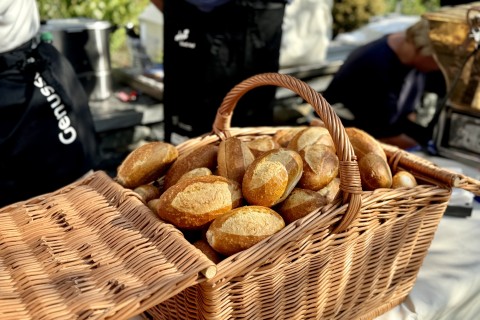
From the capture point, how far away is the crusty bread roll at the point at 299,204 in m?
0.82

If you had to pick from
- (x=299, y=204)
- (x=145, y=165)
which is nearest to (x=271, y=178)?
(x=299, y=204)

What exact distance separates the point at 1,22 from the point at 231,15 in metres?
0.87

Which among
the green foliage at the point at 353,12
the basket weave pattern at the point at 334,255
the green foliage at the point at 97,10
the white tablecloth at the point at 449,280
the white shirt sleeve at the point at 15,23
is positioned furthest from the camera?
the green foliage at the point at 353,12

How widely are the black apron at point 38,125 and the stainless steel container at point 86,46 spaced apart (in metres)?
0.64

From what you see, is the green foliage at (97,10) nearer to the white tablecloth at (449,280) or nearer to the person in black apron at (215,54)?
the person in black apron at (215,54)

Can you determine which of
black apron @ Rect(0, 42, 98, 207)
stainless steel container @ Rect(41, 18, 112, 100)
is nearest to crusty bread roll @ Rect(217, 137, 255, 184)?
black apron @ Rect(0, 42, 98, 207)

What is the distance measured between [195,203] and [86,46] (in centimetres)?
175

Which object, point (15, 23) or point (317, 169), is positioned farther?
point (15, 23)

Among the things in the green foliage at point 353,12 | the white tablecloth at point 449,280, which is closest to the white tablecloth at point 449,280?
the white tablecloth at point 449,280

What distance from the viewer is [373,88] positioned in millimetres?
2219

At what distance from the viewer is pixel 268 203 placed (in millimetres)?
802

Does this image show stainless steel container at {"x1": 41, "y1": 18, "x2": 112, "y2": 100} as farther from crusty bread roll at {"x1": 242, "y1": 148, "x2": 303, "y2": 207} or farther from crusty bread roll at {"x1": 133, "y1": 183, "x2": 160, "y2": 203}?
crusty bread roll at {"x1": 242, "y1": 148, "x2": 303, "y2": 207}

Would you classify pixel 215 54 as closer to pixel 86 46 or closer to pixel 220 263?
pixel 86 46

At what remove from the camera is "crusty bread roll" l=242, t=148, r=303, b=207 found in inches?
31.2
